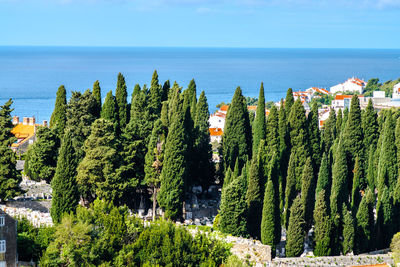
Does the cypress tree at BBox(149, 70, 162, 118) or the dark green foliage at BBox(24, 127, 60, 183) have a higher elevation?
the cypress tree at BBox(149, 70, 162, 118)

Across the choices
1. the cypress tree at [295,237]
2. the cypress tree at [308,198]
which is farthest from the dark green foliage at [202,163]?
the cypress tree at [295,237]

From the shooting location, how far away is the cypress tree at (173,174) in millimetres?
31156

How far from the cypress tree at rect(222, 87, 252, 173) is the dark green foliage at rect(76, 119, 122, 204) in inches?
371

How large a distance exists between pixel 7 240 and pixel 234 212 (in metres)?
10.4

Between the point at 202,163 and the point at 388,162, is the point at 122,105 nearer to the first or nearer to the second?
the point at 202,163

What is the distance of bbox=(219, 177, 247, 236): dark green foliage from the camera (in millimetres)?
28641

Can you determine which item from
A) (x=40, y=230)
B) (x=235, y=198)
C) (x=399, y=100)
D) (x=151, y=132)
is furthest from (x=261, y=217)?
(x=399, y=100)

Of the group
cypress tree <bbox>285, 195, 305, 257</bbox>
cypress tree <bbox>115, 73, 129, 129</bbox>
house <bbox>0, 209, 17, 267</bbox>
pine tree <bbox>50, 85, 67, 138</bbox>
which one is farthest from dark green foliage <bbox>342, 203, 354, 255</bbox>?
pine tree <bbox>50, 85, 67, 138</bbox>

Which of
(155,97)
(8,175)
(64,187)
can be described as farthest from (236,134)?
(8,175)

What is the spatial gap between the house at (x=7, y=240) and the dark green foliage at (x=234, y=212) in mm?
9671

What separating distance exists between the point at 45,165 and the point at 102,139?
15.6 ft

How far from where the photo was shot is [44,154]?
3362cm

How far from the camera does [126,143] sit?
1296 inches

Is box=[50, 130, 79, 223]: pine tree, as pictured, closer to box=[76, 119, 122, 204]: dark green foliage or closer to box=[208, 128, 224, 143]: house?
box=[76, 119, 122, 204]: dark green foliage
